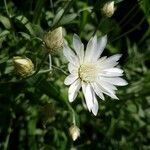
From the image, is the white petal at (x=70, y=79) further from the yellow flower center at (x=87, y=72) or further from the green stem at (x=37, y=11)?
the green stem at (x=37, y=11)

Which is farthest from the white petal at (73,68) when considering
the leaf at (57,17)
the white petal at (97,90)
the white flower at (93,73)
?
the leaf at (57,17)

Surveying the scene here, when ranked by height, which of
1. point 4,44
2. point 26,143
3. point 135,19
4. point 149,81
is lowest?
point 26,143

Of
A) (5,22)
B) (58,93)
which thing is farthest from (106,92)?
(5,22)

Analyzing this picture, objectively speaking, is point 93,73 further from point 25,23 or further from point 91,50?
point 25,23

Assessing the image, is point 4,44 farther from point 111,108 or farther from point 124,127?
point 124,127

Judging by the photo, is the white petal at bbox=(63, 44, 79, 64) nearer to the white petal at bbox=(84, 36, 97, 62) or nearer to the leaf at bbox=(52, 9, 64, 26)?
the white petal at bbox=(84, 36, 97, 62)

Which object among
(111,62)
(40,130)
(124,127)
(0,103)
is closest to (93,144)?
(124,127)
